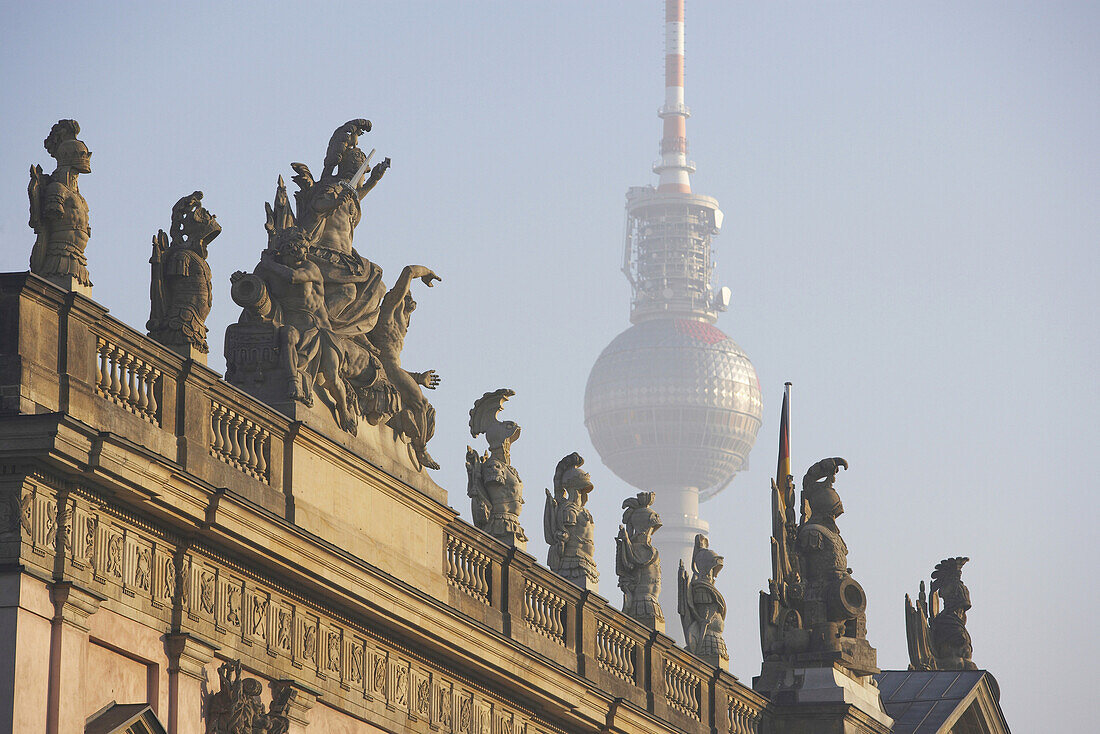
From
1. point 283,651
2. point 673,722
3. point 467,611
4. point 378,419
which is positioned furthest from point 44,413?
point 673,722

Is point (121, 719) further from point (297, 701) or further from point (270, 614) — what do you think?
point (297, 701)

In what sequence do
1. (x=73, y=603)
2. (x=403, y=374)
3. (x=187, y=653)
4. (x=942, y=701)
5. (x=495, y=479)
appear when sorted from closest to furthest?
(x=73, y=603) < (x=187, y=653) < (x=403, y=374) < (x=495, y=479) < (x=942, y=701)

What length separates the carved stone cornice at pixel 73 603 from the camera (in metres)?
24.8

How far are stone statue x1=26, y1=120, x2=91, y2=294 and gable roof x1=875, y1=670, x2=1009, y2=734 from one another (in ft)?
96.7

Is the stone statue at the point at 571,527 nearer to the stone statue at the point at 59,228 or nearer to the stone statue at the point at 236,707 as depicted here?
the stone statue at the point at 236,707

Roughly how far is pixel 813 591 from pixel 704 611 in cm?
590

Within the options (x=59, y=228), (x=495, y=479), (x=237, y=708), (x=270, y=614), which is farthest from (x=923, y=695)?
(x=59, y=228)

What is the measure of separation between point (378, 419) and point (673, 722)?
10.7 meters

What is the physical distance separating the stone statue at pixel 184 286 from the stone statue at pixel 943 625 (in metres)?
34.0

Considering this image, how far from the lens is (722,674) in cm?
4356

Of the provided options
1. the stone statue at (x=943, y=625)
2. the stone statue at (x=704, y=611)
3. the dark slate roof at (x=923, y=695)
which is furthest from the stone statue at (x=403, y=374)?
the stone statue at (x=943, y=625)

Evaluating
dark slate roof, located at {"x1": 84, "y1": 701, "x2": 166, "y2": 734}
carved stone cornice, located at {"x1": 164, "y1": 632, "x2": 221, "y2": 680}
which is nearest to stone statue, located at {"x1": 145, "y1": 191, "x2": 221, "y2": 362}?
carved stone cornice, located at {"x1": 164, "y1": 632, "x2": 221, "y2": 680}

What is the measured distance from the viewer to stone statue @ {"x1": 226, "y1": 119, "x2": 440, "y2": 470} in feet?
101

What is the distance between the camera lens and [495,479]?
36.8 metres
